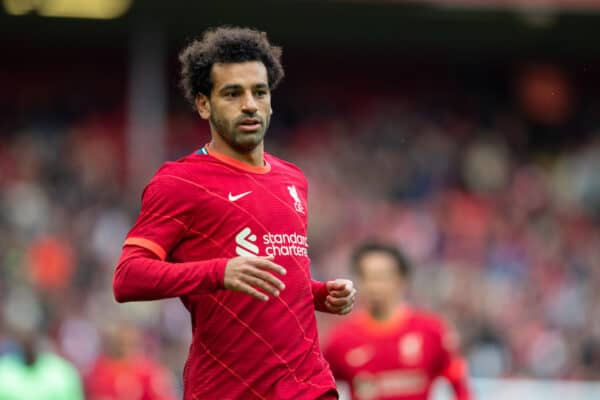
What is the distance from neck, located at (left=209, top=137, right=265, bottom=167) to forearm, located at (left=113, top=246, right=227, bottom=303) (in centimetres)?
59

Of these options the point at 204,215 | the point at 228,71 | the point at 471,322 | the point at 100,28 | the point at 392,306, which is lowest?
the point at 471,322

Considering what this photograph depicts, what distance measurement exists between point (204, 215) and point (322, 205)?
12.3m

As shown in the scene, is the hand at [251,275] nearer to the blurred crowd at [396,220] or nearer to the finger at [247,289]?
the finger at [247,289]

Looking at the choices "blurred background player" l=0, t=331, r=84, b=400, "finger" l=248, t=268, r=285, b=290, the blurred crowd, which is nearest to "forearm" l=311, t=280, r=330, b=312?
"finger" l=248, t=268, r=285, b=290

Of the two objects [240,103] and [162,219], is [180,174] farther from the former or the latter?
[240,103]

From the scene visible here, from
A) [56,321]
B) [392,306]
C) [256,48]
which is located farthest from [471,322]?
[256,48]

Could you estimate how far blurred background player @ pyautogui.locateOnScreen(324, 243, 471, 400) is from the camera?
752cm

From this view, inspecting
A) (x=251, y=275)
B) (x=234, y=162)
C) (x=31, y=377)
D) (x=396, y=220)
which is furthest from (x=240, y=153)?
(x=396, y=220)

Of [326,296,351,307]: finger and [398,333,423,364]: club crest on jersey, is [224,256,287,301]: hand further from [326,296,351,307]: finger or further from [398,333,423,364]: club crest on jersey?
[398,333,423,364]: club crest on jersey

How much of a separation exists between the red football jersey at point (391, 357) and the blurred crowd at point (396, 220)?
4.28 m

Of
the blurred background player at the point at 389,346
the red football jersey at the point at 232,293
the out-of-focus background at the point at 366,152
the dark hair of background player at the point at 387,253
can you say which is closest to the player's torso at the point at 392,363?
the blurred background player at the point at 389,346

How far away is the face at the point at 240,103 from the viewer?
4.53 m

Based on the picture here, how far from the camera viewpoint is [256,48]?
4629 millimetres

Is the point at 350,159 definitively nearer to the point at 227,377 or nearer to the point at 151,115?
the point at 151,115
